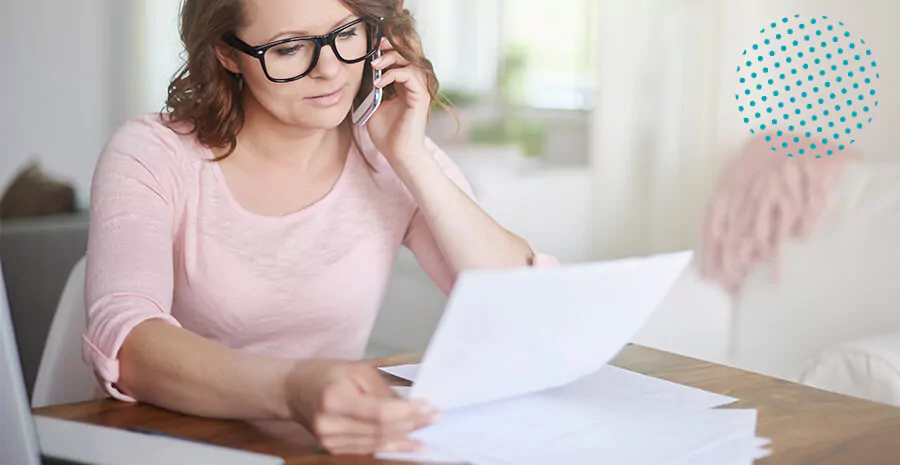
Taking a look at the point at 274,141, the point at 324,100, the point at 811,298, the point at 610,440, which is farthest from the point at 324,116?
the point at 811,298

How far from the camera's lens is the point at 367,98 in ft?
4.47

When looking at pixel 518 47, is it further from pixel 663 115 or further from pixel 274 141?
pixel 274 141

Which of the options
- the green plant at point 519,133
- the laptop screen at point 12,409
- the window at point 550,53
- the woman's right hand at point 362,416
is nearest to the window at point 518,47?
the window at point 550,53

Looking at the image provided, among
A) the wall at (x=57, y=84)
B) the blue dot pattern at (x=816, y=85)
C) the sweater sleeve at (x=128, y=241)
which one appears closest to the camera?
the sweater sleeve at (x=128, y=241)

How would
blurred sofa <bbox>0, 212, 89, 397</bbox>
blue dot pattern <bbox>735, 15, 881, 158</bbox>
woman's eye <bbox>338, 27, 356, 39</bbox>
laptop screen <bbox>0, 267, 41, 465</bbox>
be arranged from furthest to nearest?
blue dot pattern <bbox>735, 15, 881, 158</bbox> < blurred sofa <bbox>0, 212, 89, 397</bbox> < woman's eye <bbox>338, 27, 356, 39</bbox> < laptop screen <bbox>0, 267, 41, 465</bbox>

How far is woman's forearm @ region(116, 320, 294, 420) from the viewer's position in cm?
85

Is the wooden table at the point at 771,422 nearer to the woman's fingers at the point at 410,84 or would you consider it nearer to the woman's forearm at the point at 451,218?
the woman's forearm at the point at 451,218

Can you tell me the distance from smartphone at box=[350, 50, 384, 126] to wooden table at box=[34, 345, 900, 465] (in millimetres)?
401

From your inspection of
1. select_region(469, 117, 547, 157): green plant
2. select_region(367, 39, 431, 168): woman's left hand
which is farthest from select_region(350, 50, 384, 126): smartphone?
select_region(469, 117, 547, 157): green plant

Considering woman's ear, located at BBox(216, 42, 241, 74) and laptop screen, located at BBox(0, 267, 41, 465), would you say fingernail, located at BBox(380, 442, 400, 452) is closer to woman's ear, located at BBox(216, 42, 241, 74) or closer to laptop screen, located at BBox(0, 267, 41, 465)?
laptop screen, located at BBox(0, 267, 41, 465)

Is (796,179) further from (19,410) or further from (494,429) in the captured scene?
(19,410)

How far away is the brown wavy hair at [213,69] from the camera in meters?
1.27

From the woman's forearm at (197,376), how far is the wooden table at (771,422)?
14 mm

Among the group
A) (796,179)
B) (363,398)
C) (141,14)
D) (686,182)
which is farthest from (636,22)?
(141,14)
